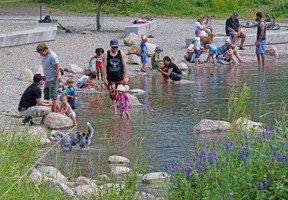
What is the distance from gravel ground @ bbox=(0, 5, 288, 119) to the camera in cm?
1962

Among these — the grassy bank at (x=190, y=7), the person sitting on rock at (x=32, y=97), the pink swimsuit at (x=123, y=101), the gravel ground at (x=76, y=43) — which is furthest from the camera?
the grassy bank at (x=190, y=7)

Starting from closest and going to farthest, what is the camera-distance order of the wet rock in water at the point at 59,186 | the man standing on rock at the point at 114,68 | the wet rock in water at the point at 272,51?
the wet rock in water at the point at 59,186 < the man standing on rock at the point at 114,68 < the wet rock in water at the point at 272,51

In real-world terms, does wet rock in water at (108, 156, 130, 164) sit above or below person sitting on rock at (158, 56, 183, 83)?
above

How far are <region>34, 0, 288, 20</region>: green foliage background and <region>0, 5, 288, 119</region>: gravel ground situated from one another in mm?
1947

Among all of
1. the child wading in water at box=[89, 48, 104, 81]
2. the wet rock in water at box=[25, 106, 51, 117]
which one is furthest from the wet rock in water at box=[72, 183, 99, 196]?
the child wading in water at box=[89, 48, 104, 81]

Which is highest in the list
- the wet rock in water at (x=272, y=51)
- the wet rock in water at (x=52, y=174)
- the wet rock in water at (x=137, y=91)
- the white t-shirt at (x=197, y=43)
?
the wet rock in water at (x=52, y=174)

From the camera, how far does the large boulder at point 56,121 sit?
565 inches

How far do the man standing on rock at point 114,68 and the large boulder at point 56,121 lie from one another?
1218 mm

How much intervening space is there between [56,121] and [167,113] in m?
2.61

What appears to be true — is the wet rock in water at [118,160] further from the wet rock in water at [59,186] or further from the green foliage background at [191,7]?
the green foliage background at [191,7]

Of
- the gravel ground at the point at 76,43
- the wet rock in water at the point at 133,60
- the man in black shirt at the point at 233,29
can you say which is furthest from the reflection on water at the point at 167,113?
the man in black shirt at the point at 233,29

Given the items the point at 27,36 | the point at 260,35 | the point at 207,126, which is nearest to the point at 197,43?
the point at 260,35

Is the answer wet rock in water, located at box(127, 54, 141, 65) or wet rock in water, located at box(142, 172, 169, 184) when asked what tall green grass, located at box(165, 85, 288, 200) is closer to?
wet rock in water, located at box(142, 172, 169, 184)

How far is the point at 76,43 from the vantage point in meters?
28.5
